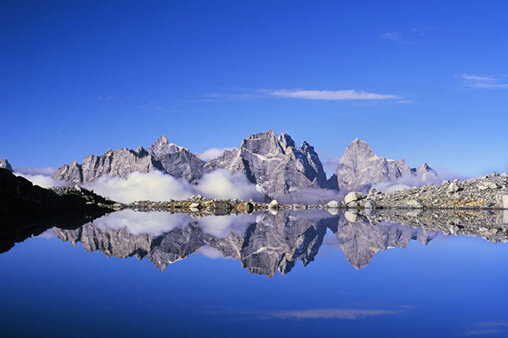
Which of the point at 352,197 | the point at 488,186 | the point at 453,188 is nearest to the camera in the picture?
the point at 488,186

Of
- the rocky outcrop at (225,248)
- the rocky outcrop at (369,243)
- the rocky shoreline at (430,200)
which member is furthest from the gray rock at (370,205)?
the rocky outcrop at (225,248)

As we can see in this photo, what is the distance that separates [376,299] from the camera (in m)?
8.62

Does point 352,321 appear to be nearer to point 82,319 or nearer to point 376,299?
point 376,299

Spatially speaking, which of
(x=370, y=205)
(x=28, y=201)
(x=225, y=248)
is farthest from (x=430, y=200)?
(x=225, y=248)

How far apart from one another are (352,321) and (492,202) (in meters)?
52.8

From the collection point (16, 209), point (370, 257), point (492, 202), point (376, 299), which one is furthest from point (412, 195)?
point (376, 299)

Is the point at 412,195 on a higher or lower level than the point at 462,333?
higher

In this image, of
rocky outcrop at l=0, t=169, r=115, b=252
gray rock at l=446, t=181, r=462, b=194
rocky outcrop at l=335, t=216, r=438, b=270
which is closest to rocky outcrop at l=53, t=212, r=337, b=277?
rocky outcrop at l=335, t=216, r=438, b=270

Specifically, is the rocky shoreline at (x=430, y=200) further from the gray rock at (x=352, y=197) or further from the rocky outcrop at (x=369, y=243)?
the rocky outcrop at (x=369, y=243)

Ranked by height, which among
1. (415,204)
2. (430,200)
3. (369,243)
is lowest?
(369,243)

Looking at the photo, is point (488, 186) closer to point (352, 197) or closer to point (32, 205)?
point (352, 197)

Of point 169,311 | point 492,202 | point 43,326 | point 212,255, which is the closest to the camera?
point 43,326

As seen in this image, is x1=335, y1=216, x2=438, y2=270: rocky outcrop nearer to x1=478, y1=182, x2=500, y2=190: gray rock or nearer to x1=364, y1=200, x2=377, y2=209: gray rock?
x1=478, y1=182, x2=500, y2=190: gray rock

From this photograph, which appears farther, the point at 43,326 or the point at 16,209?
the point at 16,209
